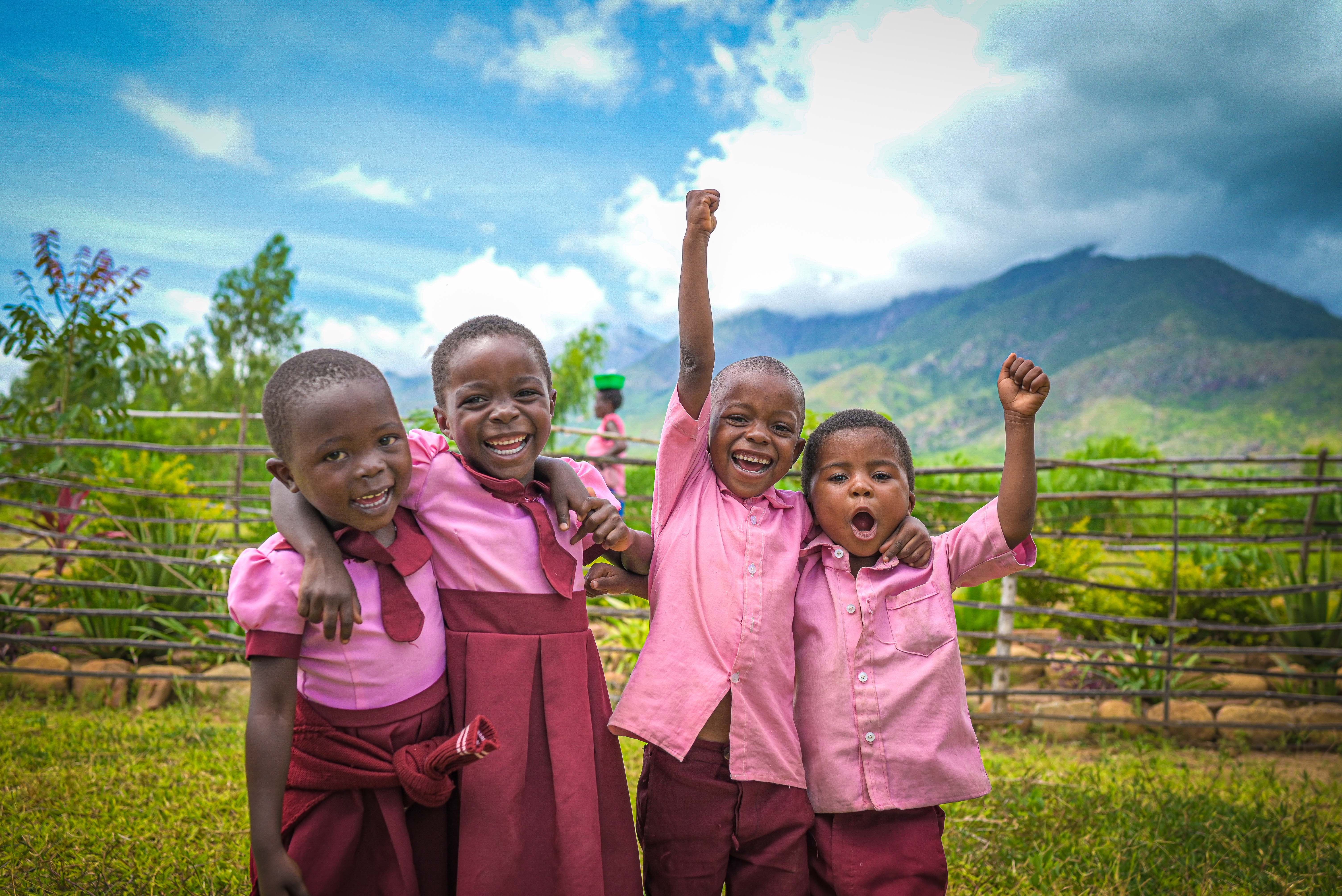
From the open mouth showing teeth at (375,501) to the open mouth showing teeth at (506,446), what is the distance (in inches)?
9.6

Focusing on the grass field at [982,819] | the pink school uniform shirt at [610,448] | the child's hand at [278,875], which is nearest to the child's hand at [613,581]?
the child's hand at [278,875]

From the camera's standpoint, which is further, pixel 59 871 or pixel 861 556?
pixel 59 871

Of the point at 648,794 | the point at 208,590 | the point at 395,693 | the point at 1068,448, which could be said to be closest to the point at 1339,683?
the point at 648,794

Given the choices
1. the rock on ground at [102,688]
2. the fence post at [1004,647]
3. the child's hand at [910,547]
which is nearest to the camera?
the child's hand at [910,547]

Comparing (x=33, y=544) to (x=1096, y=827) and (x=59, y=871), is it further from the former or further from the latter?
(x=1096, y=827)

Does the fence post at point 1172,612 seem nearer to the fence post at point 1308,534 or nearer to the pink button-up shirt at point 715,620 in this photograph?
the fence post at point 1308,534

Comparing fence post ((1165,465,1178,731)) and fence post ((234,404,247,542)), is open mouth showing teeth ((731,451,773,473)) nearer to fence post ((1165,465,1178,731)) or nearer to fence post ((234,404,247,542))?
fence post ((1165,465,1178,731))

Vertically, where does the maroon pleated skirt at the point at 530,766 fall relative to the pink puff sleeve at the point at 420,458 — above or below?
below

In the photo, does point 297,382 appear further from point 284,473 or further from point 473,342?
point 473,342

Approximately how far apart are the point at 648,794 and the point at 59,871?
2082mm

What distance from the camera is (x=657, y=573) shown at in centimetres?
212

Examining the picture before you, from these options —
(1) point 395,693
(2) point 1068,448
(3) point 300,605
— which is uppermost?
(2) point 1068,448

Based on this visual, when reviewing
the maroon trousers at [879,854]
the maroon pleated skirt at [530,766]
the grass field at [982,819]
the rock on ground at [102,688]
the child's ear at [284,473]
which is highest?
the child's ear at [284,473]

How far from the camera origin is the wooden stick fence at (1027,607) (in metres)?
4.96
